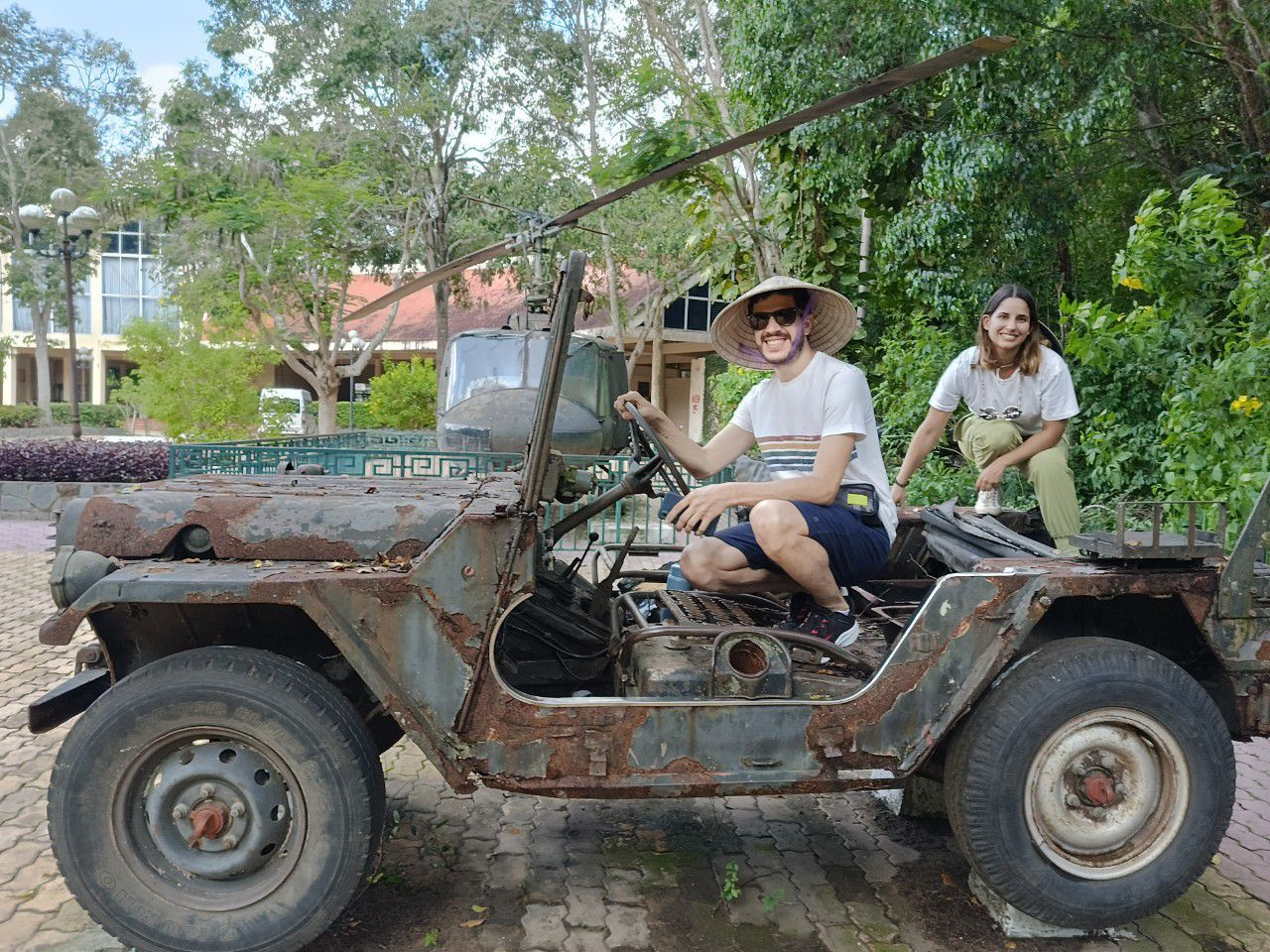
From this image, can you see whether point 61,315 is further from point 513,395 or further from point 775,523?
point 775,523

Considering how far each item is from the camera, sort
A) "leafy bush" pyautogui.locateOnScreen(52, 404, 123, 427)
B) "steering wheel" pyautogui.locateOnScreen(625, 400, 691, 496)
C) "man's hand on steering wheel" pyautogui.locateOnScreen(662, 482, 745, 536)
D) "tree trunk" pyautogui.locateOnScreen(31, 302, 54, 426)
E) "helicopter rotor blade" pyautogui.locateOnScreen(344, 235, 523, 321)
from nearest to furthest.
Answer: "helicopter rotor blade" pyautogui.locateOnScreen(344, 235, 523, 321) < "man's hand on steering wheel" pyautogui.locateOnScreen(662, 482, 745, 536) < "steering wheel" pyautogui.locateOnScreen(625, 400, 691, 496) < "tree trunk" pyautogui.locateOnScreen(31, 302, 54, 426) < "leafy bush" pyautogui.locateOnScreen(52, 404, 123, 427)

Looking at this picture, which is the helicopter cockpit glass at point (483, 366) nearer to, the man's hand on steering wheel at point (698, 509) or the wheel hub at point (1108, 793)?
the man's hand on steering wheel at point (698, 509)

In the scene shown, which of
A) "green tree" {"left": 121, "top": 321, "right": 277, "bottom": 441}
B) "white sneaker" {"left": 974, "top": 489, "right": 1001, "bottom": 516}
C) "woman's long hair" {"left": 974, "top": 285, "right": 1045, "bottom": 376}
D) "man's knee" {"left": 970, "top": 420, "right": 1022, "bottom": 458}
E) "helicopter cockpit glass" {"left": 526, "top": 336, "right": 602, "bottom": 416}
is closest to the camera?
"woman's long hair" {"left": 974, "top": 285, "right": 1045, "bottom": 376}

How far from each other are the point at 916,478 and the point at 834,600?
20.5 feet

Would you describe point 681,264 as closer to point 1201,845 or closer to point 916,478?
point 916,478

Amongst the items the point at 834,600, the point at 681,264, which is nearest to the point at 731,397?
the point at 681,264

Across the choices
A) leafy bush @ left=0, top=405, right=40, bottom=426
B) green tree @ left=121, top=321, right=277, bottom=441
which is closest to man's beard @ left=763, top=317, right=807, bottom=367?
green tree @ left=121, top=321, right=277, bottom=441

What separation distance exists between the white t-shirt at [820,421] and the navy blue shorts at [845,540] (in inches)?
4.5

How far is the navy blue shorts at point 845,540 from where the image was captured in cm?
326

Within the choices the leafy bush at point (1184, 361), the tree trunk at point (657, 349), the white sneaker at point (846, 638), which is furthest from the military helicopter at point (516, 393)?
the tree trunk at point (657, 349)

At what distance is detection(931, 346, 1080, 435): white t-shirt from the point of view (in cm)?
412

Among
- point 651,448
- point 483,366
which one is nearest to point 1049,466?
point 651,448

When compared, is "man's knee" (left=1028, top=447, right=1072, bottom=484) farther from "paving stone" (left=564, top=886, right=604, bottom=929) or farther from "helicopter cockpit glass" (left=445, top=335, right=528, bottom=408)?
"helicopter cockpit glass" (left=445, top=335, right=528, bottom=408)

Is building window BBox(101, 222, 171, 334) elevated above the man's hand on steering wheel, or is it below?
above
